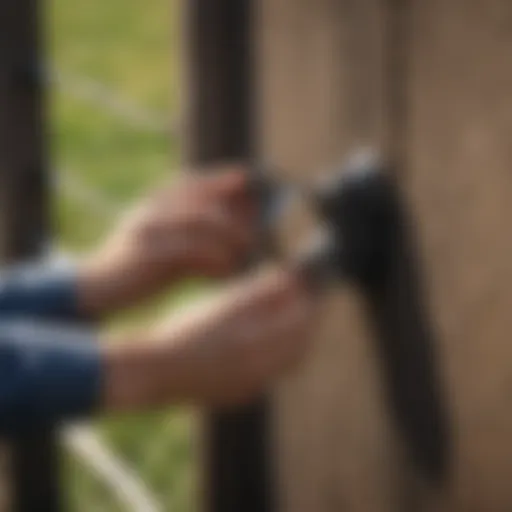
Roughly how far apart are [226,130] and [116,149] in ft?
2.66

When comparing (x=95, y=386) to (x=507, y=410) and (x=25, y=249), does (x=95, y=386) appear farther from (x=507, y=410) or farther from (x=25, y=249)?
(x=25, y=249)

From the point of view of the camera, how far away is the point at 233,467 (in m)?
0.98

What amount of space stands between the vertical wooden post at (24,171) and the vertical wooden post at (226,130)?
0.45ft

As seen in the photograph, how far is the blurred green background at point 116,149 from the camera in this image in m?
1.45

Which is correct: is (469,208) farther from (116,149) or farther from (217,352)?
(116,149)

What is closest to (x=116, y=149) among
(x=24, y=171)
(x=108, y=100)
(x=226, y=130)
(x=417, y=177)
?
(x=108, y=100)

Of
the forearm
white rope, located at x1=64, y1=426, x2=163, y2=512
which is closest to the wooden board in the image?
the forearm

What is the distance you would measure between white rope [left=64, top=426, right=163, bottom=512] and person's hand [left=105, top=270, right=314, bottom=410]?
1.90 feet

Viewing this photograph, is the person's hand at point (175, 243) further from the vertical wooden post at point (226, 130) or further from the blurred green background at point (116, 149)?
the blurred green background at point (116, 149)

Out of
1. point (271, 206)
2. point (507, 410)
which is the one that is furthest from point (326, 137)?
point (507, 410)

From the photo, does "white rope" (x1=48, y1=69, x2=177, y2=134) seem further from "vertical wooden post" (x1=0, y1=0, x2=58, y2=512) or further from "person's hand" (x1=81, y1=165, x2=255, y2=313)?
"person's hand" (x1=81, y1=165, x2=255, y2=313)

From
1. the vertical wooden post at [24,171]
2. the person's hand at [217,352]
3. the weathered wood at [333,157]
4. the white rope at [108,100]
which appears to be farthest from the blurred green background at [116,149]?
the person's hand at [217,352]

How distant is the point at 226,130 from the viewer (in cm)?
92

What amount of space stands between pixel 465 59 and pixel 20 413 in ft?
0.96
